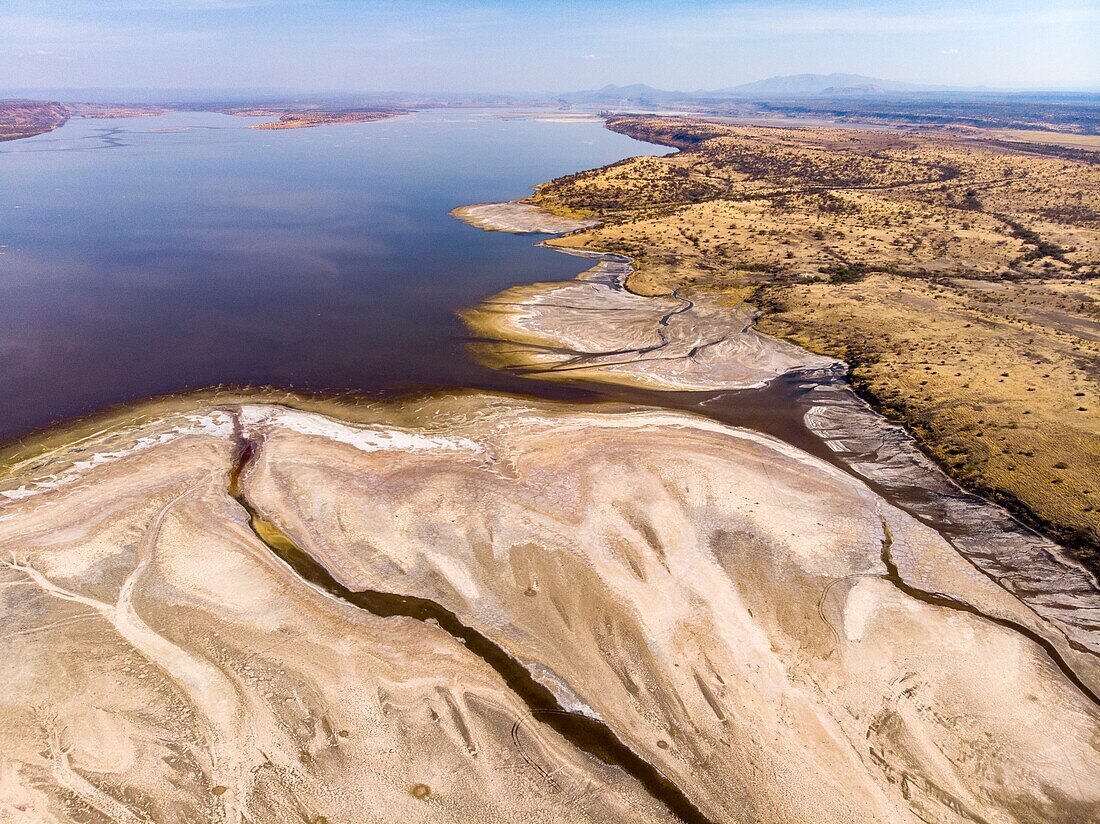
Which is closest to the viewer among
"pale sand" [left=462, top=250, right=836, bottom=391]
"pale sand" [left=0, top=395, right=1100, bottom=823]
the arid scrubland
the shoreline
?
"pale sand" [left=0, top=395, right=1100, bottom=823]

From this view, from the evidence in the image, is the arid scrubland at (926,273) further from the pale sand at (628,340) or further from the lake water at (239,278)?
the lake water at (239,278)

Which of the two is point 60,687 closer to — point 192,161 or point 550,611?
point 550,611

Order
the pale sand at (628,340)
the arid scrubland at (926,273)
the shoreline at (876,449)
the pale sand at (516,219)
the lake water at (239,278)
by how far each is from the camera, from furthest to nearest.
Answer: the pale sand at (516,219) → the pale sand at (628,340) → the lake water at (239,278) → the arid scrubland at (926,273) → the shoreline at (876,449)

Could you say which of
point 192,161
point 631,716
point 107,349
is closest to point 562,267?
point 107,349

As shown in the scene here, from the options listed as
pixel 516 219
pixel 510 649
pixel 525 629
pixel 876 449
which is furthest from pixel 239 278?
pixel 876 449

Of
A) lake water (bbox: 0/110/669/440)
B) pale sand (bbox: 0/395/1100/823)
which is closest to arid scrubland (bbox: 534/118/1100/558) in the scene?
pale sand (bbox: 0/395/1100/823)

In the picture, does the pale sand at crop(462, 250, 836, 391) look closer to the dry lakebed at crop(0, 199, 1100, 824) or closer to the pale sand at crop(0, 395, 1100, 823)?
the dry lakebed at crop(0, 199, 1100, 824)

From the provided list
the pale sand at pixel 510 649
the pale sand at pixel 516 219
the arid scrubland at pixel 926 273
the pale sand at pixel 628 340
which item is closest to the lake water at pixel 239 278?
the pale sand at pixel 516 219
